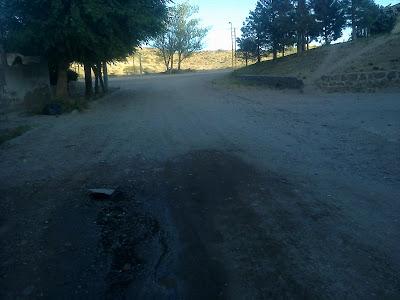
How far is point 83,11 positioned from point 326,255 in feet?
52.7

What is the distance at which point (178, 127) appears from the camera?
12797 mm

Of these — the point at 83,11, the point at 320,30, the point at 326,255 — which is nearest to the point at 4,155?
the point at 326,255

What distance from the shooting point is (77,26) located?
667 inches

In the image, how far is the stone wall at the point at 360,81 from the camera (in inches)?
853

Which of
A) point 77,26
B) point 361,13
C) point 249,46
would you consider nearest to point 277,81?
point 361,13

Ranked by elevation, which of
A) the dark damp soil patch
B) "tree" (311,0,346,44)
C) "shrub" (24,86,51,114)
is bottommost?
the dark damp soil patch

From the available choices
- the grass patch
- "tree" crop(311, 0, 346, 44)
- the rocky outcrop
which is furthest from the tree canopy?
the grass patch

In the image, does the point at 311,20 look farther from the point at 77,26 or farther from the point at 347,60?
the point at 77,26

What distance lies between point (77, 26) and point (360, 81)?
1479 cm

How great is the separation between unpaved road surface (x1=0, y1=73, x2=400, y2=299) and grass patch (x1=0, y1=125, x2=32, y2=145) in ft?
2.39

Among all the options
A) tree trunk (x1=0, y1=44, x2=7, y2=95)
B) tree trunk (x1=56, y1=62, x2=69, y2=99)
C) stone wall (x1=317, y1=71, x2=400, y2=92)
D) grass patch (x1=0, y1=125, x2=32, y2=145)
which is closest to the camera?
grass patch (x1=0, y1=125, x2=32, y2=145)

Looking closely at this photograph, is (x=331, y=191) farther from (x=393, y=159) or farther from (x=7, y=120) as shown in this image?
(x=7, y=120)

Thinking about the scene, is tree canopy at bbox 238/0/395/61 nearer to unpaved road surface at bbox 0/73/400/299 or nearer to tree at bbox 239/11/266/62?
tree at bbox 239/11/266/62

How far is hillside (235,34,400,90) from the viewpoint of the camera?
2327 cm
